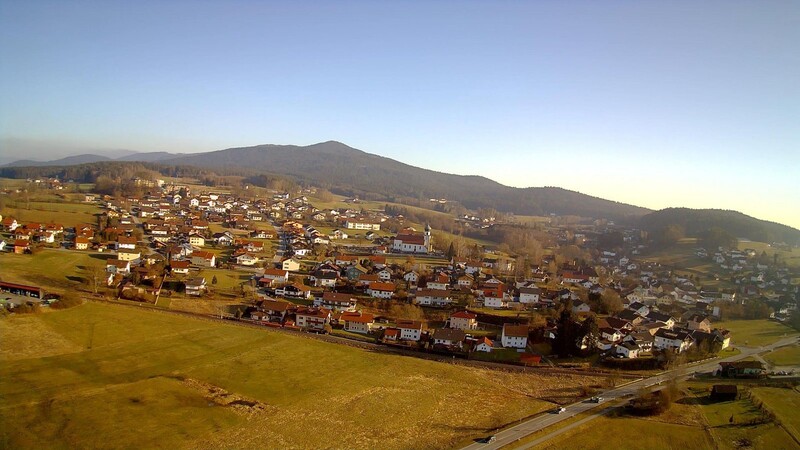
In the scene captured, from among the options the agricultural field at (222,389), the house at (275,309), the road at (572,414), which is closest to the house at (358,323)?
the house at (275,309)

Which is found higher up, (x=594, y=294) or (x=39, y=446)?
(x=594, y=294)

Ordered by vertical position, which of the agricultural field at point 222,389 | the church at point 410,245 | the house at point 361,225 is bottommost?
the agricultural field at point 222,389

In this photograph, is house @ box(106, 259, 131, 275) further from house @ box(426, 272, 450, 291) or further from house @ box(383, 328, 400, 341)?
house @ box(426, 272, 450, 291)

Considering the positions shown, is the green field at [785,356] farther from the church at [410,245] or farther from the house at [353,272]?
the church at [410,245]

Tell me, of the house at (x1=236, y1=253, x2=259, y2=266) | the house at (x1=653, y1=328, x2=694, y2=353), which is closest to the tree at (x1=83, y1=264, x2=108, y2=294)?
the house at (x1=236, y1=253, x2=259, y2=266)

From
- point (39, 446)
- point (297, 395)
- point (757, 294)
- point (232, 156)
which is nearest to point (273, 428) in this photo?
point (297, 395)

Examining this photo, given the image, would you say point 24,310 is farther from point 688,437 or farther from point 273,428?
point 688,437

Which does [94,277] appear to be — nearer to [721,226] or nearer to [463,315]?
[463,315]
